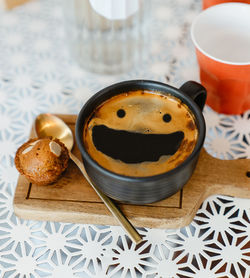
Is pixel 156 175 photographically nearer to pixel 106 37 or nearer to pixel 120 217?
pixel 120 217

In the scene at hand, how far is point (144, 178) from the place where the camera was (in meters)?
0.45

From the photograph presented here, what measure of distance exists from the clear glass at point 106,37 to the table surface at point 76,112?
2 cm

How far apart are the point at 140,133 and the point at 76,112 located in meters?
0.17

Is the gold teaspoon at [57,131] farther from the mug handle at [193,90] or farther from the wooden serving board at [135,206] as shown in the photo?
the mug handle at [193,90]

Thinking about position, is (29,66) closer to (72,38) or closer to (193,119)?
(72,38)

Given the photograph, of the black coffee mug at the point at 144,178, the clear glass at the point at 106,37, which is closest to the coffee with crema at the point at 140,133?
the black coffee mug at the point at 144,178

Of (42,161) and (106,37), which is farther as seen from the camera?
(106,37)

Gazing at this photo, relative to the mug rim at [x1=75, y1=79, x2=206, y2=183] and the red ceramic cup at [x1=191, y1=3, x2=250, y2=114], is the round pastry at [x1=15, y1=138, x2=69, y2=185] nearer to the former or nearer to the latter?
the mug rim at [x1=75, y1=79, x2=206, y2=183]

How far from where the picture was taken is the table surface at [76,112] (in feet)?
1.65

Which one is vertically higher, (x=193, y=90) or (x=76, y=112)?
(x=193, y=90)

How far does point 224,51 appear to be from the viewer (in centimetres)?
67

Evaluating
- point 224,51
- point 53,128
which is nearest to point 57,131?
point 53,128

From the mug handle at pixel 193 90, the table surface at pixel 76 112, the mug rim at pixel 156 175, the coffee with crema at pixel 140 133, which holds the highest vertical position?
the mug handle at pixel 193 90

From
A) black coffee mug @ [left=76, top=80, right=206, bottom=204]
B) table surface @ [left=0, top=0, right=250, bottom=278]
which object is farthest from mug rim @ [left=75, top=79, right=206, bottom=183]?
table surface @ [left=0, top=0, right=250, bottom=278]
